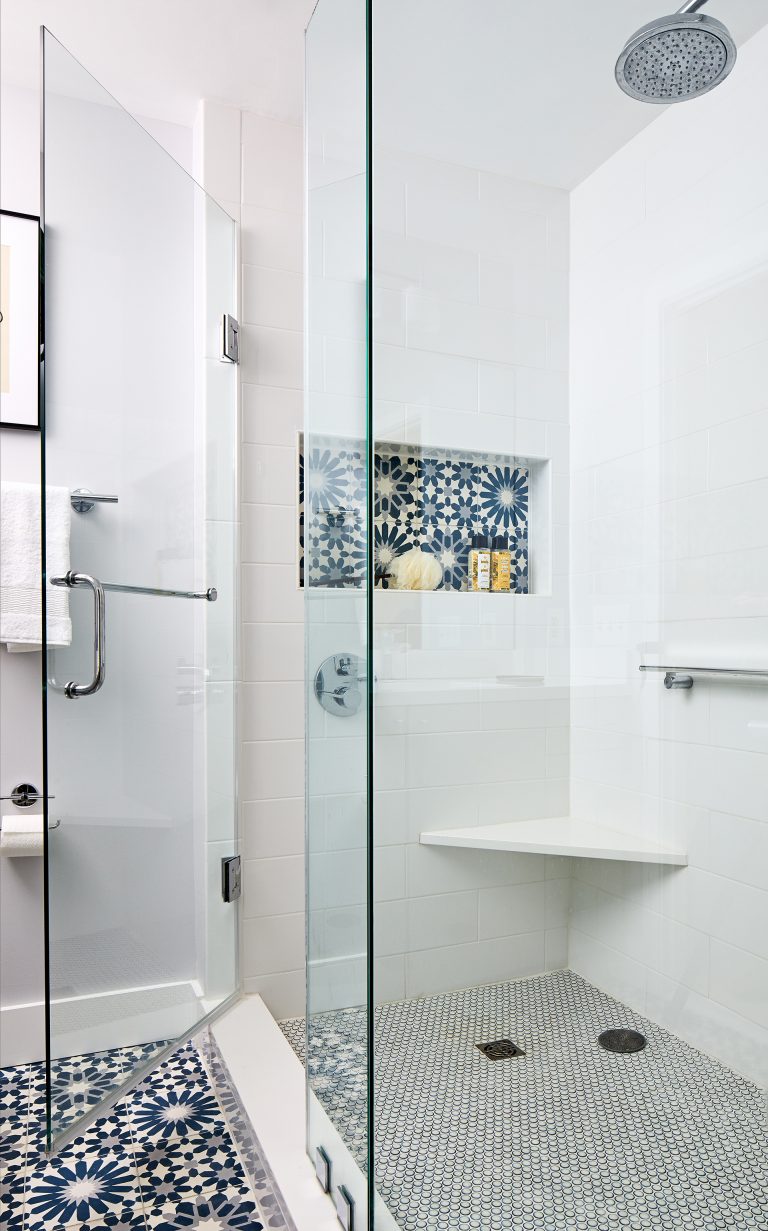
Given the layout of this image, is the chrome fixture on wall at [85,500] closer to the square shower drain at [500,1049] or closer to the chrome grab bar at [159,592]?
the chrome grab bar at [159,592]

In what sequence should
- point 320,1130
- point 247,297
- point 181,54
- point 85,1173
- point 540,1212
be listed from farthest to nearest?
1. point 247,297
2. point 181,54
3. point 85,1173
4. point 320,1130
5. point 540,1212

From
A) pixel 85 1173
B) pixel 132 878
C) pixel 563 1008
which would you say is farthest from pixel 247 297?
pixel 85 1173

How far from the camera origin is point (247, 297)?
2061 mm

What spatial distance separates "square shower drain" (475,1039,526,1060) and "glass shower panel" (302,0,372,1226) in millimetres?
176

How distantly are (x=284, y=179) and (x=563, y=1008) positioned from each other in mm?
2005

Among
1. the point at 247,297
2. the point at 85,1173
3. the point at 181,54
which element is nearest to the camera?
the point at 85,1173

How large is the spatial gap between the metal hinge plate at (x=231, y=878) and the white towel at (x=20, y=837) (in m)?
0.43

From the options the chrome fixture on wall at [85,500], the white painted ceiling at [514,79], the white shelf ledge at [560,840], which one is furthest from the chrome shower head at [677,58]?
the chrome fixture on wall at [85,500]

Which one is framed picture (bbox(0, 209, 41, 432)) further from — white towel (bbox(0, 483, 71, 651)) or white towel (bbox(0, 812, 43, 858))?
white towel (bbox(0, 812, 43, 858))

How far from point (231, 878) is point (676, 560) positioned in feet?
4.54

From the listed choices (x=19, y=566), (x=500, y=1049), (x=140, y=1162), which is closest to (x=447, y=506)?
(x=500, y=1049)

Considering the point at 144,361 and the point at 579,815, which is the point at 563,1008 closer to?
the point at 579,815

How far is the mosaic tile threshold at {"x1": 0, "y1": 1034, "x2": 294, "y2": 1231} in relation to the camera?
135 cm

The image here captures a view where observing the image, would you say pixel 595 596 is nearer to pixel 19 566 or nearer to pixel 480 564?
pixel 480 564
